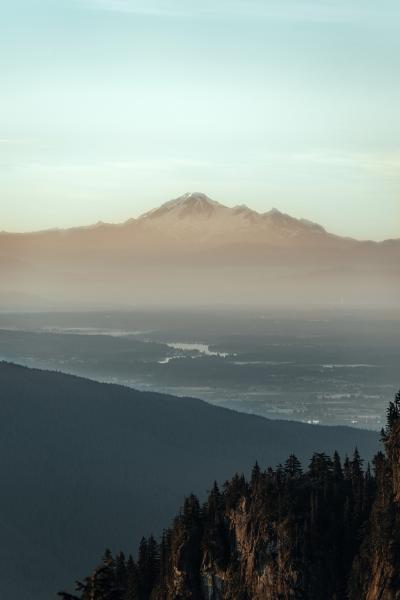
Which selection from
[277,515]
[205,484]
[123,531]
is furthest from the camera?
[205,484]

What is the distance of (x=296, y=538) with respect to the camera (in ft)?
307

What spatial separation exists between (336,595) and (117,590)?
40.0 metres

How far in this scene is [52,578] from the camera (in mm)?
155125

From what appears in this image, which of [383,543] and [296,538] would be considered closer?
[383,543]

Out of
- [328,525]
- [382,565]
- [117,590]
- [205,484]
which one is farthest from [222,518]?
[205,484]

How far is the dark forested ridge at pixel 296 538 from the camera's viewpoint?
8688 cm

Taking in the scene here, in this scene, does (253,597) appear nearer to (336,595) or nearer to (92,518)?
(336,595)

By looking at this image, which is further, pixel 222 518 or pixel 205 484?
pixel 205 484

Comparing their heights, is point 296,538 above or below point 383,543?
below

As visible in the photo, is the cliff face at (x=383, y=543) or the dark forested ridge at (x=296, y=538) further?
the dark forested ridge at (x=296, y=538)

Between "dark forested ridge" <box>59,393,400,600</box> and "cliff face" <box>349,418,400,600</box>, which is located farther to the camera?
"dark forested ridge" <box>59,393,400,600</box>


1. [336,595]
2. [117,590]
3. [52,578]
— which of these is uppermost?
[117,590]

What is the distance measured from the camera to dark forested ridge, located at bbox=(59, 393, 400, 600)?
285 ft

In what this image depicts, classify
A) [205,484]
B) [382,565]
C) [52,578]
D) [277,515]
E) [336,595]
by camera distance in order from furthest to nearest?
[205,484] → [52,578] → [277,515] → [336,595] → [382,565]
